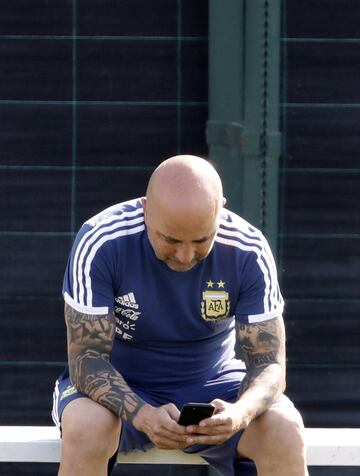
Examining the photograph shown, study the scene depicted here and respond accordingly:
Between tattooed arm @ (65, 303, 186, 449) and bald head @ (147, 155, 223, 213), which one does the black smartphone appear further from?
bald head @ (147, 155, 223, 213)

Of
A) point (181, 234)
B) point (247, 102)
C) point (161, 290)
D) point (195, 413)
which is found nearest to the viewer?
point (195, 413)

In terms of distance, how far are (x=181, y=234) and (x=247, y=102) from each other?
4.38ft

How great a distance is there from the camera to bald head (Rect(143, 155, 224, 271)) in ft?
10.9

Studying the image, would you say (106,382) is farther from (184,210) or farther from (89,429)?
(184,210)

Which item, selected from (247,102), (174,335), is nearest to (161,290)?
(174,335)

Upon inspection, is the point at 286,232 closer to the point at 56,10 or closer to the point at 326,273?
the point at 326,273

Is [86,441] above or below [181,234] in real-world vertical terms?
below

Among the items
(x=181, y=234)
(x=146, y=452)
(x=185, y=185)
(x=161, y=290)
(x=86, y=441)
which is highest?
(x=185, y=185)

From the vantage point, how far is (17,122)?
4594 mm

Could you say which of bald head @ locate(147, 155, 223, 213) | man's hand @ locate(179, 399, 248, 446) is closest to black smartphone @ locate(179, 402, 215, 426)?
man's hand @ locate(179, 399, 248, 446)

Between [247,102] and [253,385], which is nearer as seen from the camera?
[253,385]

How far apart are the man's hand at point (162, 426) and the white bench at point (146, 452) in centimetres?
24

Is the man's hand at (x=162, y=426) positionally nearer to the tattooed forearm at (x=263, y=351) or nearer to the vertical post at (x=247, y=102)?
the tattooed forearm at (x=263, y=351)

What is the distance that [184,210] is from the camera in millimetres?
3320
